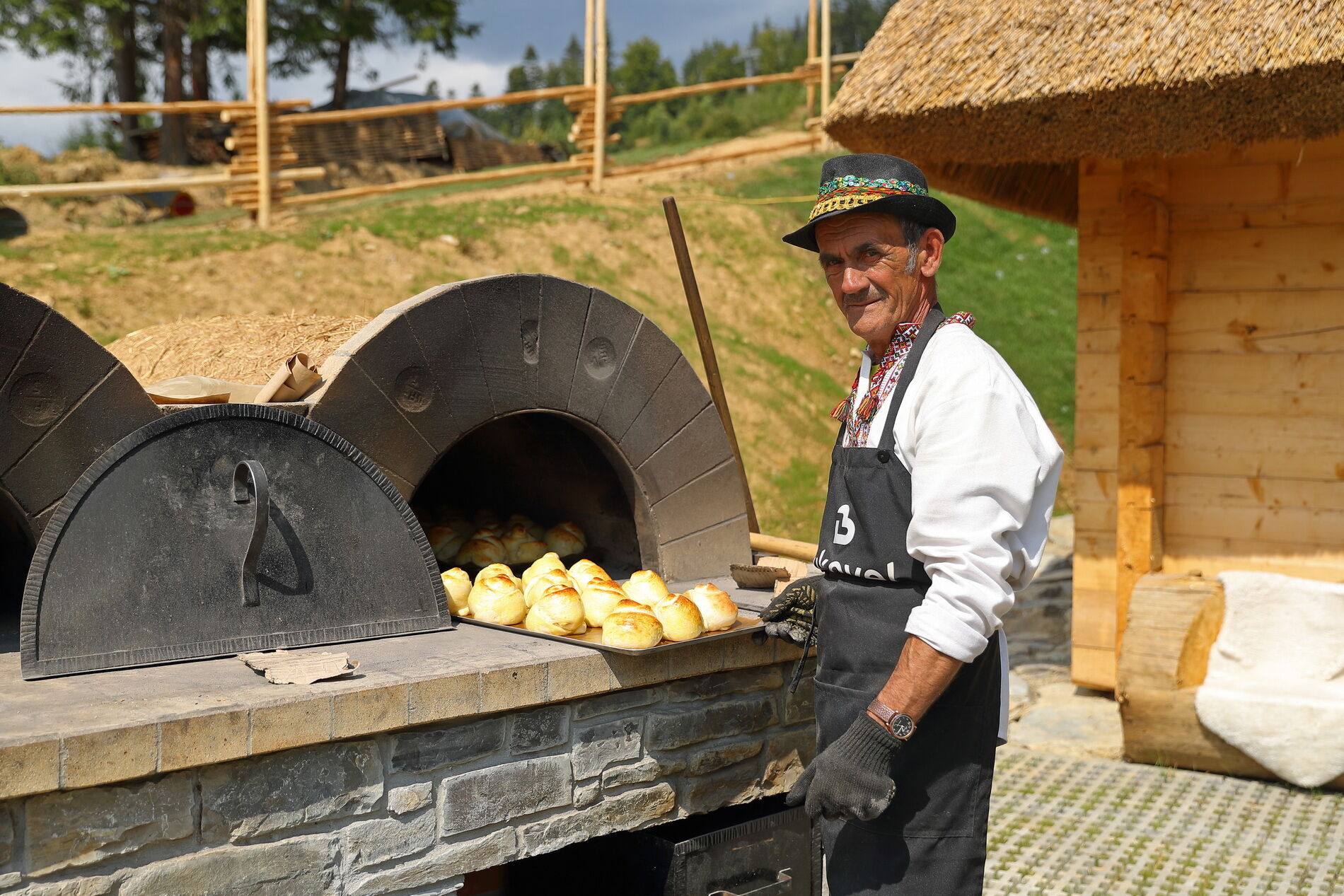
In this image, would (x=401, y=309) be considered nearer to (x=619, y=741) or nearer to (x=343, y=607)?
(x=343, y=607)

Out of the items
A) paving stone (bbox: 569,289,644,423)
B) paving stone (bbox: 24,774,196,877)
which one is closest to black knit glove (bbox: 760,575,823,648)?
paving stone (bbox: 569,289,644,423)

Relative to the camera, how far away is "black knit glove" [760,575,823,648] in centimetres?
295

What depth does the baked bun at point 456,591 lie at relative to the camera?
327cm

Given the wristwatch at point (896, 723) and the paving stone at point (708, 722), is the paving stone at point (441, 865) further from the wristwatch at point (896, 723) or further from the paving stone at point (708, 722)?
the wristwatch at point (896, 723)

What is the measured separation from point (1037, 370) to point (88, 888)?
11.7m

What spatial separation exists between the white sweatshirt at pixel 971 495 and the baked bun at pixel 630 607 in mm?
955

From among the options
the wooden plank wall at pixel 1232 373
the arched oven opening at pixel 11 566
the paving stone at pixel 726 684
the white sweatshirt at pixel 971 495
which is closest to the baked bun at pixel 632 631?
the paving stone at pixel 726 684

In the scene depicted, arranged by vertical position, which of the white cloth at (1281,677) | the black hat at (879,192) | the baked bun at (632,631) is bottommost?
the white cloth at (1281,677)

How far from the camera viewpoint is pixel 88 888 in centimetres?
215

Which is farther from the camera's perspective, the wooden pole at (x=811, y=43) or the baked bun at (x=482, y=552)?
the wooden pole at (x=811, y=43)

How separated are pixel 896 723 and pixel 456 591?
1578mm

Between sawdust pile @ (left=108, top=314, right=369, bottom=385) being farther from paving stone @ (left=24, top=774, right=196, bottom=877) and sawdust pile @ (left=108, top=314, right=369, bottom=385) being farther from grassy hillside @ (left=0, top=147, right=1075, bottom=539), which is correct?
grassy hillside @ (left=0, top=147, right=1075, bottom=539)

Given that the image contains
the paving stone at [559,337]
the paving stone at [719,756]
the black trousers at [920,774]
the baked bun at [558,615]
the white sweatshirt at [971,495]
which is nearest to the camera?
the white sweatshirt at [971,495]

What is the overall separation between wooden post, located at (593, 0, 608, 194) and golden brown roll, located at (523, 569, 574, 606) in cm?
973
